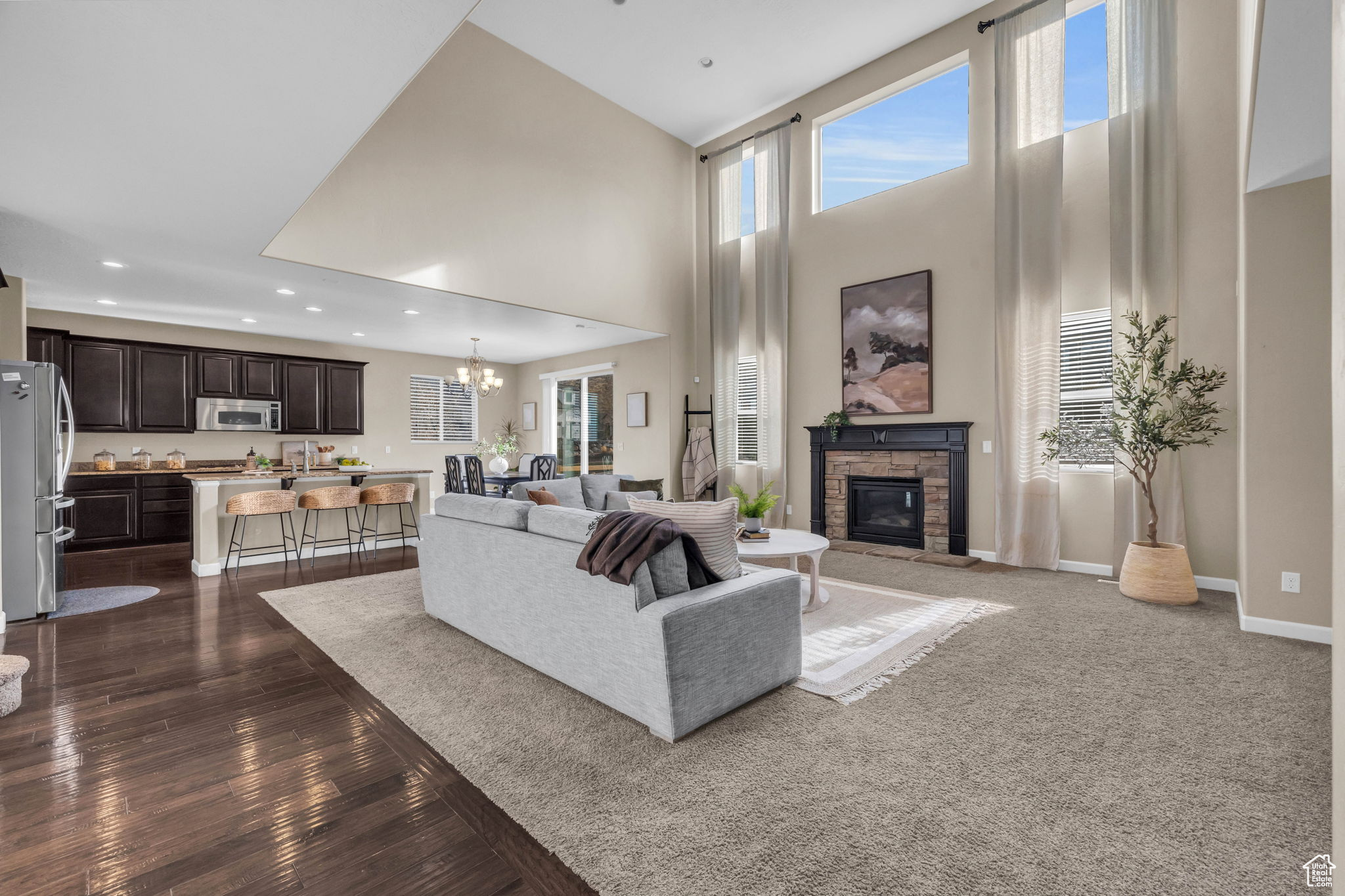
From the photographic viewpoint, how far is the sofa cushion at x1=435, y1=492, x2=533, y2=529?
122 inches

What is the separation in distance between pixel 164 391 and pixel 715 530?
8276 mm

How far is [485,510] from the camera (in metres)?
3.30

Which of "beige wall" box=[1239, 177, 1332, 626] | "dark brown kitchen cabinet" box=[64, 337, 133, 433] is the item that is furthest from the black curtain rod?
"dark brown kitchen cabinet" box=[64, 337, 133, 433]

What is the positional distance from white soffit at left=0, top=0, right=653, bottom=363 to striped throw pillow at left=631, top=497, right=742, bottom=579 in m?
2.24

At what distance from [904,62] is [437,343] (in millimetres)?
7271

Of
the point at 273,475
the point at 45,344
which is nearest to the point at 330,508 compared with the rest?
the point at 273,475

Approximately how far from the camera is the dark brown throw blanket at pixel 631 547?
2301 mm

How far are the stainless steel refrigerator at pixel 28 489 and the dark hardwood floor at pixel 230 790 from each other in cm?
69

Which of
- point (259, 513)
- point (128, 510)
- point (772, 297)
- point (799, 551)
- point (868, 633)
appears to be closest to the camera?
point (868, 633)

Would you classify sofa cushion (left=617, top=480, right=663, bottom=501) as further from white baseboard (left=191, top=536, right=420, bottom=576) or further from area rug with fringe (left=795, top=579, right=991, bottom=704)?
area rug with fringe (left=795, top=579, right=991, bottom=704)

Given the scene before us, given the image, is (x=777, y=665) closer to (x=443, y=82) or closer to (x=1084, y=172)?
(x=1084, y=172)

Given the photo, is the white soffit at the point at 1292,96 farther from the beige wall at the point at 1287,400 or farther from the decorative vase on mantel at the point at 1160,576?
the decorative vase on mantel at the point at 1160,576

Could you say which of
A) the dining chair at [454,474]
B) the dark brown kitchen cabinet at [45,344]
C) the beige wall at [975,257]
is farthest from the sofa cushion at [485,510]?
the dark brown kitchen cabinet at [45,344]

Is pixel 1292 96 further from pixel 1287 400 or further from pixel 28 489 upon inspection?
pixel 28 489
